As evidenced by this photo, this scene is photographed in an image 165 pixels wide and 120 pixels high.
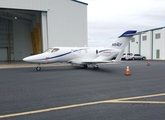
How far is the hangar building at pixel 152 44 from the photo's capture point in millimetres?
38906

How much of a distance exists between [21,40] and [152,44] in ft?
100

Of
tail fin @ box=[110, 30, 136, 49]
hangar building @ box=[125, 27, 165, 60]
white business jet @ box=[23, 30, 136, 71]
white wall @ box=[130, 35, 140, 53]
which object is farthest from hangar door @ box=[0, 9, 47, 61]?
white wall @ box=[130, 35, 140, 53]

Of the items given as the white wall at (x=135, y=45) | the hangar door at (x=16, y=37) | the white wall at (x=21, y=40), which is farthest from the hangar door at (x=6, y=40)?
the white wall at (x=135, y=45)

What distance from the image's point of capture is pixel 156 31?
133 feet

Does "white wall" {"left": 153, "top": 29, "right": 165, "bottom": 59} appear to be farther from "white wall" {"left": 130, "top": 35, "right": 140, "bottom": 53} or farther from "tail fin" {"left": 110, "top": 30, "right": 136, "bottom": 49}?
"tail fin" {"left": 110, "top": 30, "right": 136, "bottom": 49}

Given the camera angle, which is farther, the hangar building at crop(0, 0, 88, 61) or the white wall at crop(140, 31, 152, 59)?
the white wall at crop(140, 31, 152, 59)

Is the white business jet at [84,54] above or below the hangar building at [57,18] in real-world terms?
below

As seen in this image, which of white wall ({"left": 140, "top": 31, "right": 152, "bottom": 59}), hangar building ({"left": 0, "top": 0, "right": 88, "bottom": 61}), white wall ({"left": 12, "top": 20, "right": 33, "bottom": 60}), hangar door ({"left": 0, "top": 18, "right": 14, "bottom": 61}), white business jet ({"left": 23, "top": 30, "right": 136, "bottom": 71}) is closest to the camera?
white business jet ({"left": 23, "top": 30, "right": 136, "bottom": 71})

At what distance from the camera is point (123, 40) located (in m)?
15.8

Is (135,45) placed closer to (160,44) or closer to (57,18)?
(160,44)

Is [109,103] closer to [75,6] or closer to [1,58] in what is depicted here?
[75,6]

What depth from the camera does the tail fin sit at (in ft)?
50.6

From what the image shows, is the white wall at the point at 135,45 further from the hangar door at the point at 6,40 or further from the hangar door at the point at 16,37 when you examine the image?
the hangar door at the point at 6,40

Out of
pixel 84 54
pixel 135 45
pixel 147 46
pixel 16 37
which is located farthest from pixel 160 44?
pixel 16 37
